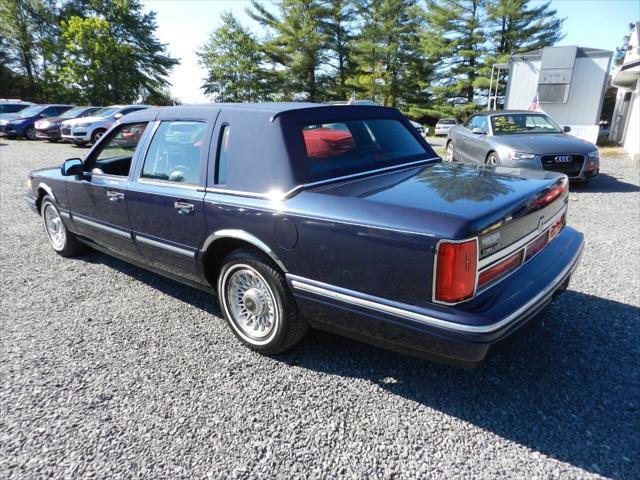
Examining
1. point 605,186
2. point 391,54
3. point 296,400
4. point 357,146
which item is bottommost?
point 605,186

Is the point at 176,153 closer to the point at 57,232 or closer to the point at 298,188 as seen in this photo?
the point at 298,188

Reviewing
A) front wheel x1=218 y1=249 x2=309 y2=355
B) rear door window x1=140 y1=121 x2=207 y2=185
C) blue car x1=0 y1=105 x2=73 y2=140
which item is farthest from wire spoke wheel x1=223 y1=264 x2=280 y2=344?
blue car x1=0 y1=105 x2=73 y2=140

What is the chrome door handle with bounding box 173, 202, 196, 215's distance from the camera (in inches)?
115

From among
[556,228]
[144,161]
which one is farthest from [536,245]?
[144,161]

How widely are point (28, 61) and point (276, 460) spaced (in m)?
46.2

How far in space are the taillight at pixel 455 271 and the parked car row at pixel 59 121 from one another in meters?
14.6

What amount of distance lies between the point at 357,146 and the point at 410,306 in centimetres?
138

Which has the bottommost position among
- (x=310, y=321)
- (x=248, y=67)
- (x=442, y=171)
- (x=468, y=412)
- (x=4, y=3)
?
(x=468, y=412)

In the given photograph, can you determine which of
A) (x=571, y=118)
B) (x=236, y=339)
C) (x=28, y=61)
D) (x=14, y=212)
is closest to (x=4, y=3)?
(x=28, y=61)

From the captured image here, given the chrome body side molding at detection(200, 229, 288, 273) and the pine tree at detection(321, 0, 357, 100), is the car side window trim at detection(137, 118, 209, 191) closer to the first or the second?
the chrome body side molding at detection(200, 229, 288, 273)

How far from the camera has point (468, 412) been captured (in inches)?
91.2

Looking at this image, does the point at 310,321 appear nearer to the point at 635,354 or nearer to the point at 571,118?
the point at 635,354

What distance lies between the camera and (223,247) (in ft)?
9.55

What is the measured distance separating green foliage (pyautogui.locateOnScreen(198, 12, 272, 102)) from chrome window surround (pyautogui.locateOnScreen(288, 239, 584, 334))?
33057 mm
